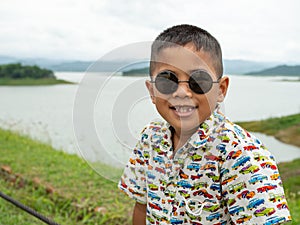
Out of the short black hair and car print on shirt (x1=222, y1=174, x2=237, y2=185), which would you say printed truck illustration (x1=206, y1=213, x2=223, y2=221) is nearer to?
car print on shirt (x1=222, y1=174, x2=237, y2=185)

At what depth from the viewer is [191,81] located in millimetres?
1099

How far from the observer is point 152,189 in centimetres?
129

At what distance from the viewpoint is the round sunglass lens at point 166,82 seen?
112 cm

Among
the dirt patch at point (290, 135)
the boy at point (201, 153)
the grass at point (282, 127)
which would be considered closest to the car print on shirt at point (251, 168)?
the boy at point (201, 153)

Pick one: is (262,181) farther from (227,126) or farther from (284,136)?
(284,136)

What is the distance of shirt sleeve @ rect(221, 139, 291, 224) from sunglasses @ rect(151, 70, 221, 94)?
8.0 inches

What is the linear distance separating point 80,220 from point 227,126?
6.79 ft

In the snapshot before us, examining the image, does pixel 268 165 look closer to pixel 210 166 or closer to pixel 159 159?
pixel 210 166

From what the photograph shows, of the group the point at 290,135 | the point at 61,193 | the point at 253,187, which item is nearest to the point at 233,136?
the point at 253,187

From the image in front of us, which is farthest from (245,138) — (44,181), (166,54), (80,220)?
(44,181)

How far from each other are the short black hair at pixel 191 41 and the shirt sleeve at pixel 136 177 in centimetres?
35

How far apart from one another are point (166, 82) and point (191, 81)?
0.26ft

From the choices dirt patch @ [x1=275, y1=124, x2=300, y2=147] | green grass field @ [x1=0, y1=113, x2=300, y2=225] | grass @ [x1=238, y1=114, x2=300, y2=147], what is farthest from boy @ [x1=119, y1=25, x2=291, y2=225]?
dirt patch @ [x1=275, y1=124, x2=300, y2=147]

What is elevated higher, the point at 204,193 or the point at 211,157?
the point at 211,157
